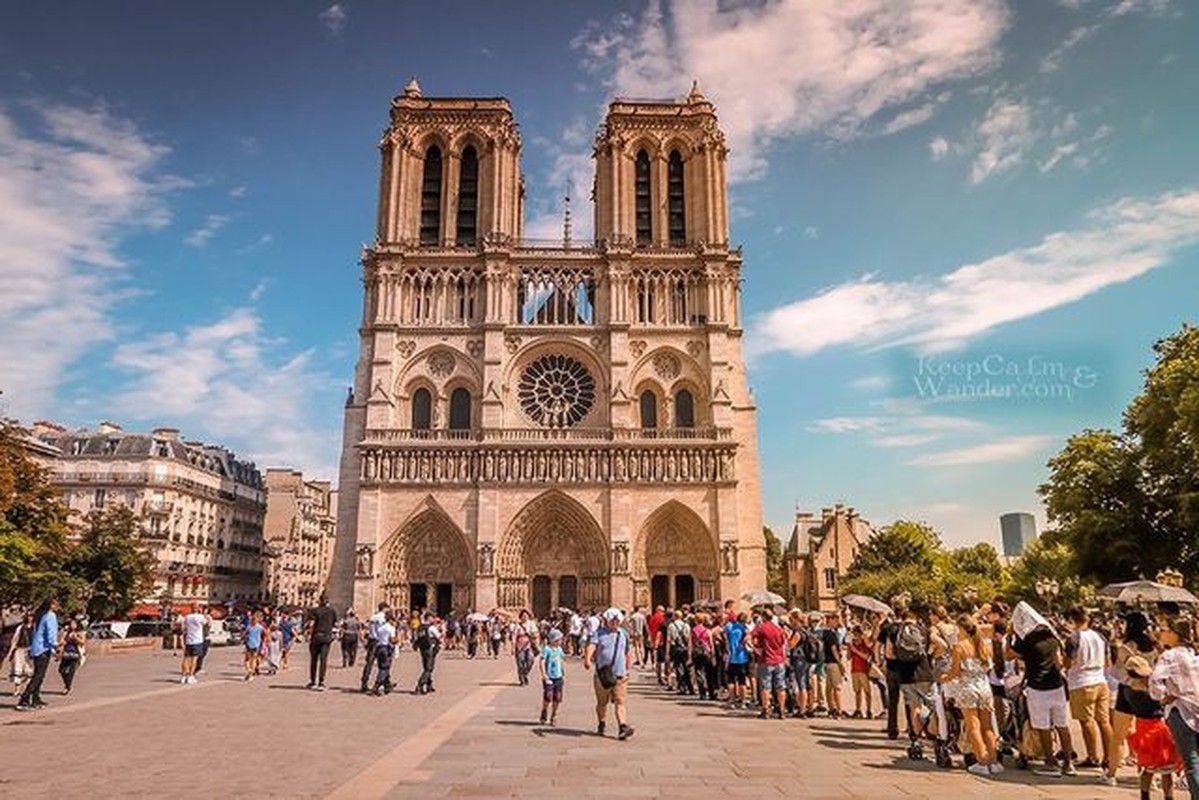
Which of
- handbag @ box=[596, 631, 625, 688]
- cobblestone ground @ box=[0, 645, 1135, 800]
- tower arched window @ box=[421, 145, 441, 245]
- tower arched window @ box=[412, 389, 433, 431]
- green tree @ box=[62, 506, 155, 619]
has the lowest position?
cobblestone ground @ box=[0, 645, 1135, 800]

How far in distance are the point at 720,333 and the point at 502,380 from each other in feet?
35.0

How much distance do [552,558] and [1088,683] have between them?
3111cm

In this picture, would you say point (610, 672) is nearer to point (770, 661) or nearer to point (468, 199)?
point (770, 661)

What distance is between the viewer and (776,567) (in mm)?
65438

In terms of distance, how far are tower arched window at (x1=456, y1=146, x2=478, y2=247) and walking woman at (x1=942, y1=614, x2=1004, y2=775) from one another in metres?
36.6

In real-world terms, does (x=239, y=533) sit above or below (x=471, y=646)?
above

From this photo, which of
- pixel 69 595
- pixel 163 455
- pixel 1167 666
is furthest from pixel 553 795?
pixel 163 455

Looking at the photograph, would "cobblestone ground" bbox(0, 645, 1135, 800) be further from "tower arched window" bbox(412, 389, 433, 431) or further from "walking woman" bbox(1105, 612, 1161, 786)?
"tower arched window" bbox(412, 389, 433, 431)

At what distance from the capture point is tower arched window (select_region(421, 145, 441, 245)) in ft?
141

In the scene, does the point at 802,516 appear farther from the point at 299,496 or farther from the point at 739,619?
the point at 739,619

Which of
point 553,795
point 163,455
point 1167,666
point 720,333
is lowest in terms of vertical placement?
point 553,795

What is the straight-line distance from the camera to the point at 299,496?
203 feet

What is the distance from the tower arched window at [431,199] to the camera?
43125mm

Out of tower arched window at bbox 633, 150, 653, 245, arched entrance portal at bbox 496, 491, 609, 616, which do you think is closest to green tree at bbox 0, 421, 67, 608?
arched entrance portal at bbox 496, 491, 609, 616
